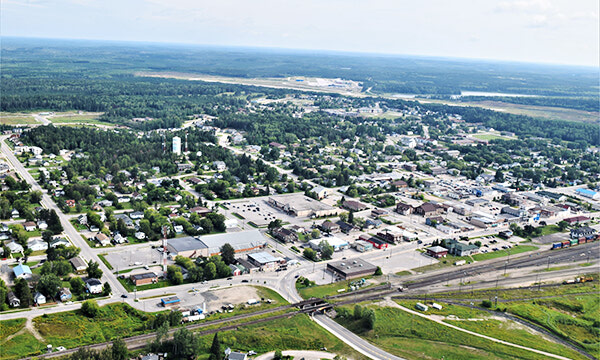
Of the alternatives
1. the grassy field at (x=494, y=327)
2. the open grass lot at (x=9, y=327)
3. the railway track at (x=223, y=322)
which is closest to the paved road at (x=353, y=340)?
the railway track at (x=223, y=322)

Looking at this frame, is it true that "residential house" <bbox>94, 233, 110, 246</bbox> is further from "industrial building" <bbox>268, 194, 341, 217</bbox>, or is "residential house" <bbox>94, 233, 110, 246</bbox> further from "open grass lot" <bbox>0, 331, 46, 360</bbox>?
"industrial building" <bbox>268, 194, 341, 217</bbox>

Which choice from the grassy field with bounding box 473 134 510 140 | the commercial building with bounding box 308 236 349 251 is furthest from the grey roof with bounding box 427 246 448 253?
the grassy field with bounding box 473 134 510 140

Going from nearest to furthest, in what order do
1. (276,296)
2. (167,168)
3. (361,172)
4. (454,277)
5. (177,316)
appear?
(177,316) → (276,296) → (454,277) → (167,168) → (361,172)

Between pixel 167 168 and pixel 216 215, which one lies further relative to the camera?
pixel 167 168

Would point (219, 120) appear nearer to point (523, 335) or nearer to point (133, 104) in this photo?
point (133, 104)

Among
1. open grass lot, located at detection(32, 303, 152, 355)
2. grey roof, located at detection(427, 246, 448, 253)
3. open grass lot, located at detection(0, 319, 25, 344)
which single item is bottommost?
open grass lot, located at detection(32, 303, 152, 355)

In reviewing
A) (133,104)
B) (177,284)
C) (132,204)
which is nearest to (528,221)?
(177,284)

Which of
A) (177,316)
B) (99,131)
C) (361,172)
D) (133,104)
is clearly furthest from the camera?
(133,104)

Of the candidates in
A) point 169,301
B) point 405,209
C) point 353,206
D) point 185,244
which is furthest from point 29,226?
point 405,209
